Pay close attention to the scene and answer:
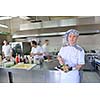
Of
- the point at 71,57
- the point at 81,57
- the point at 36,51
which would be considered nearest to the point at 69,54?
the point at 71,57

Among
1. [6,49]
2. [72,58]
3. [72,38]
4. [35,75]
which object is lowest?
[35,75]

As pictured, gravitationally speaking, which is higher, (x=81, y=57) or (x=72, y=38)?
(x=72, y=38)

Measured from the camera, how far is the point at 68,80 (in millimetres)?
1930

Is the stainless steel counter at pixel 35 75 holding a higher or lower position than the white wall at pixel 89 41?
lower

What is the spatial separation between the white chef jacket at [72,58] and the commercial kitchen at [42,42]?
0.05 meters

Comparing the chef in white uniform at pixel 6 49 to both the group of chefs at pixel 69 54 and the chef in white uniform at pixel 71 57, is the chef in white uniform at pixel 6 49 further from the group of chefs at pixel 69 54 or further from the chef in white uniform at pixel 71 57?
the chef in white uniform at pixel 71 57

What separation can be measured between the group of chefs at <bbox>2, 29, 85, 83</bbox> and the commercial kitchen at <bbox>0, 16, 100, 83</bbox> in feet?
0.14

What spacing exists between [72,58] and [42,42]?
1.36ft

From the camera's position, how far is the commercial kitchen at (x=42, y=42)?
1.87 m

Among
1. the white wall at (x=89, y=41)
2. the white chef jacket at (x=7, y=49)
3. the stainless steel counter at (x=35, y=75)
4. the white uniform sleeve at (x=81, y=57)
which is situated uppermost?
the white wall at (x=89, y=41)

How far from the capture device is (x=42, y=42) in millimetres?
1949

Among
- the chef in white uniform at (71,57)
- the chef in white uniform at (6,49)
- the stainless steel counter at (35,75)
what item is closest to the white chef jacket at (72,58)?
the chef in white uniform at (71,57)

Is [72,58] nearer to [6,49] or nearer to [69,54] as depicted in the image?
[69,54]
